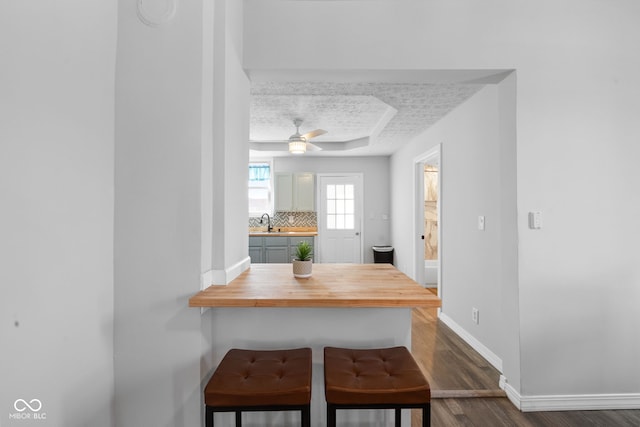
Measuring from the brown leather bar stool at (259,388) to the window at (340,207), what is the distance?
5.01m

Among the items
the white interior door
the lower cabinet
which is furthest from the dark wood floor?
the white interior door

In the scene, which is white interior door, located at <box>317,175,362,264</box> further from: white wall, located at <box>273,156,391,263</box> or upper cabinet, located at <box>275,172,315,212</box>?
upper cabinet, located at <box>275,172,315,212</box>

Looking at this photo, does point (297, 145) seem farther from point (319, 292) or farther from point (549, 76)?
point (319, 292)

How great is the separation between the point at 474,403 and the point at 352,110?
3.21 meters

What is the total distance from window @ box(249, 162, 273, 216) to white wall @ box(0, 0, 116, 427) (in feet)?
15.6

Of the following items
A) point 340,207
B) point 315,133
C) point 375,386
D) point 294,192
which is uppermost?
point 315,133

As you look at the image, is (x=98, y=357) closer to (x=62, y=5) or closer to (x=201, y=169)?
(x=201, y=169)

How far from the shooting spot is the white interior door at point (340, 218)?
6.34 metres

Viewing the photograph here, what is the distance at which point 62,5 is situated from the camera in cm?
121

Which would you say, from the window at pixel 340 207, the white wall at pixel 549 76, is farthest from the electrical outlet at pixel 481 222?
the window at pixel 340 207

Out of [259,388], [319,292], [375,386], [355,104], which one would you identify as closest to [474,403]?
[375,386]

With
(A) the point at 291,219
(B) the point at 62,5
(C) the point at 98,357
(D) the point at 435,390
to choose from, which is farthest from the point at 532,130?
(A) the point at 291,219

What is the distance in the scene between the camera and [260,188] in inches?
247

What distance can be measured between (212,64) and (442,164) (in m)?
2.94
